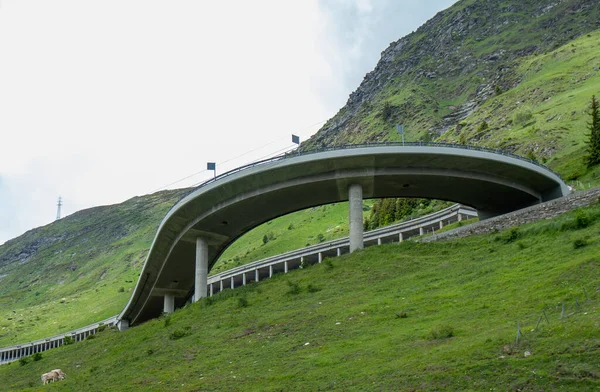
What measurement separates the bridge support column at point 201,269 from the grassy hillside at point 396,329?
979 centimetres

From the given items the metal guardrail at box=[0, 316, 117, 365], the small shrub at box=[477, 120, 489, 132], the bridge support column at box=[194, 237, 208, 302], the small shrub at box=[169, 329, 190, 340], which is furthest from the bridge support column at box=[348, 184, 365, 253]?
the small shrub at box=[477, 120, 489, 132]

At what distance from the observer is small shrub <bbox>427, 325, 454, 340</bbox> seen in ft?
68.5

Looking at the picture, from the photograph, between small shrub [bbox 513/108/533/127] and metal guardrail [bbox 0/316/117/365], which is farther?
small shrub [bbox 513/108/533/127]

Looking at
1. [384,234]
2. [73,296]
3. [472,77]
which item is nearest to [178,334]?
[384,234]

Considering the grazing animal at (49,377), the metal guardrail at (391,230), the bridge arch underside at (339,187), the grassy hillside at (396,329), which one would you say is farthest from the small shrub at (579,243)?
the metal guardrail at (391,230)

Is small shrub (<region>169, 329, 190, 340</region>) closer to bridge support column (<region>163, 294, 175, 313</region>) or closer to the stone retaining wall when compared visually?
the stone retaining wall

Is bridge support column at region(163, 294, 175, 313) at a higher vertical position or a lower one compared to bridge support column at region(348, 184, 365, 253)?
lower

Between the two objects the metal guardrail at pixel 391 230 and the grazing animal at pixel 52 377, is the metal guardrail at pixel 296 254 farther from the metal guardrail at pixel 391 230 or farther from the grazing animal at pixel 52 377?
the grazing animal at pixel 52 377

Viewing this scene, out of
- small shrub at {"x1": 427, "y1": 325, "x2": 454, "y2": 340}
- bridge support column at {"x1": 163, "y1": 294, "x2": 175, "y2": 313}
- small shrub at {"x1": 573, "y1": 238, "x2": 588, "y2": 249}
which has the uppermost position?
bridge support column at {"x1": 163, "y1": 294, "x2": 175, "y2": 313}

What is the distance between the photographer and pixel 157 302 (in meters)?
75.1

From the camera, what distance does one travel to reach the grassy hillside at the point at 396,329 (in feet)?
54.2

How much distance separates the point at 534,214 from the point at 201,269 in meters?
29.1

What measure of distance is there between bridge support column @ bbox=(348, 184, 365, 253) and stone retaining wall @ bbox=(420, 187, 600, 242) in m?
→ 5.73

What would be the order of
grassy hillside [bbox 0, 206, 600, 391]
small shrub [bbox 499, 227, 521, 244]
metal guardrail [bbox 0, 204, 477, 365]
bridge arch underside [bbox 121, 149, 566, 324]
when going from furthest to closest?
metal guardrail [bbox 0, 204, 477, 365], bridge arch underside [bbox 121, 149, 566, 324], small shrub [bbox 499, 227, 521, 244], grassy hillside [bbox 0, 206, 600, 391]
